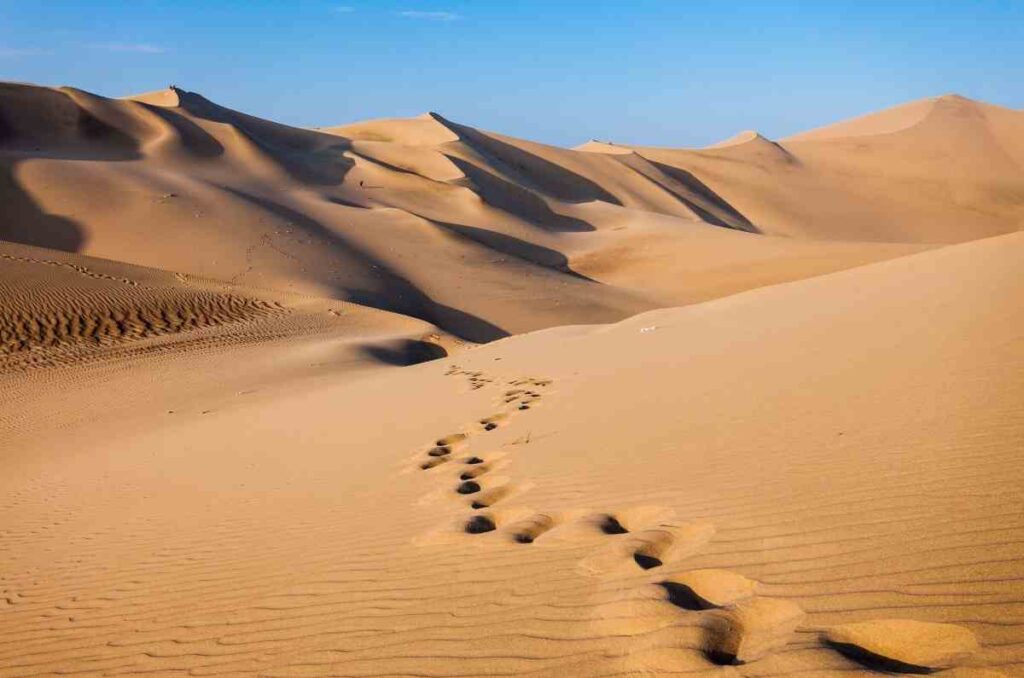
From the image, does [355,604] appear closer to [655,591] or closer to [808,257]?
[655,591]

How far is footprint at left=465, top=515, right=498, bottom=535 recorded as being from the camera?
4.39 meters

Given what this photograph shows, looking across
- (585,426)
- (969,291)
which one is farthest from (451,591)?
(969,291)

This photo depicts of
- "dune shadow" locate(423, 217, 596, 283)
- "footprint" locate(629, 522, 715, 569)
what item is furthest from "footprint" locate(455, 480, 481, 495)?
"dune shadow" locate(423, 217, 596, 283)

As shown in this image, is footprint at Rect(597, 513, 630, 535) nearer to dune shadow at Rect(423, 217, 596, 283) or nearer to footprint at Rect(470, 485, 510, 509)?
footprint at Rect(470, 485, 510, 509)

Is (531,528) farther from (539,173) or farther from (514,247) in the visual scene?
(539,173)

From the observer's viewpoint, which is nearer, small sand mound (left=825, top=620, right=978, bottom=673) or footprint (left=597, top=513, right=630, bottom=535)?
small sand mound (left=825, top=620, right=978, bottom=673)

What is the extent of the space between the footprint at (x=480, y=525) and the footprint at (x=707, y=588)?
1.36 m

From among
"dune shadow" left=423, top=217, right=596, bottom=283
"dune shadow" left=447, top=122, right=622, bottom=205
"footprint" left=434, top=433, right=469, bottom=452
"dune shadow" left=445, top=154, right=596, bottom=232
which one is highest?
"dune shadow" left=447, top=122, right=622, bottom=205

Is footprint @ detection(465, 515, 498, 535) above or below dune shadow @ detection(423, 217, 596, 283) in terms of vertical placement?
below

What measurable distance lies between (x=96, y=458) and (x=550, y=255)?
84.7ft

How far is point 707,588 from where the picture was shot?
10.3 ft

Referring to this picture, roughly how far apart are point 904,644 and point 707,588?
0.75 m

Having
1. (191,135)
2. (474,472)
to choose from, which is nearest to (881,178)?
(191,135)

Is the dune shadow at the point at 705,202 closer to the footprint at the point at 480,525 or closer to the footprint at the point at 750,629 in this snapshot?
the footprint at the point at 480,525
